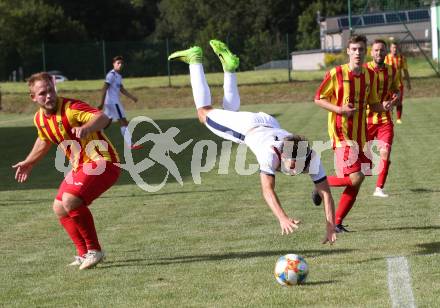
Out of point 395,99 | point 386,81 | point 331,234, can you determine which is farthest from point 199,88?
point 386,81

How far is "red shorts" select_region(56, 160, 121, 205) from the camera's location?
8.42m

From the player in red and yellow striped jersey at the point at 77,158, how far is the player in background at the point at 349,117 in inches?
103

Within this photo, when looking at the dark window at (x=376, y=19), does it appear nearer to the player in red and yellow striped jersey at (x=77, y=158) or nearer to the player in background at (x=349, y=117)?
the player in background at (x=349, y=117)

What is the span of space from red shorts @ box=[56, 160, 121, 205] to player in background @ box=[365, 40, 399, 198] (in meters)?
3.51

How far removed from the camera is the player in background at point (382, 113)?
1122 cm

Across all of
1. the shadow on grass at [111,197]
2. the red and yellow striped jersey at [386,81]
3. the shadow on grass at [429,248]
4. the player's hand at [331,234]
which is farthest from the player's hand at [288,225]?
the shadow on grass at [111,197]

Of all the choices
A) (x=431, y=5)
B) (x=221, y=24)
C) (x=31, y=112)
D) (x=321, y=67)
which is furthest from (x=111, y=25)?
(x=31, y=112)

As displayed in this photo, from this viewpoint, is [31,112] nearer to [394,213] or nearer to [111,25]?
[394,213]

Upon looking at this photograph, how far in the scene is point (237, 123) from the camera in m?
8.44

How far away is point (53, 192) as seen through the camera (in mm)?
14258

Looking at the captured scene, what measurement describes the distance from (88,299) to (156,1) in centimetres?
10237

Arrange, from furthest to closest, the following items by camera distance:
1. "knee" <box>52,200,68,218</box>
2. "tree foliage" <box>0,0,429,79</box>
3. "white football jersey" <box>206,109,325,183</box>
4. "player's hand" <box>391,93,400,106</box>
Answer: "tree foliage" <box>0,0,429,79</box>
"player's hand" <box>391,93,400,106</box>
"knee" <box>52,200,68,218</box>
"white football jersey" <box>206,109,325,183</box>

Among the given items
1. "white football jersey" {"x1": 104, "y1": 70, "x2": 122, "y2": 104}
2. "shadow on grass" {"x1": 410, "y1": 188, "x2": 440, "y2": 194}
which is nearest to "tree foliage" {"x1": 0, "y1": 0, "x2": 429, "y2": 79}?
"white football jersey" {"x1": 104, "y1": 70, "x2": 122, "y2": 104}

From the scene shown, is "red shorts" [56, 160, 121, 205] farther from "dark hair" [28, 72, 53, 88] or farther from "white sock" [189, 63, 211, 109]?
"white sock" [189, 63, 211, 109]
